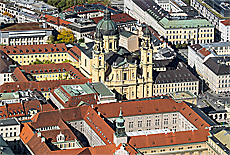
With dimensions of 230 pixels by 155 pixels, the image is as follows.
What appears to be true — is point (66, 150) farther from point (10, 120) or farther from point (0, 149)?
point (10, 120)

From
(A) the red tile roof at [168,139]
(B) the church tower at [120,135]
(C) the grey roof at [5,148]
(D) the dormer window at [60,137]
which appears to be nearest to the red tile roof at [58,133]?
(D) the dormer window at [60,137]

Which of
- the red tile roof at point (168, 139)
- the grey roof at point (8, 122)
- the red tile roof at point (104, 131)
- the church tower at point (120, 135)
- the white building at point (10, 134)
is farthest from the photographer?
the grey roof at point (8, 122)

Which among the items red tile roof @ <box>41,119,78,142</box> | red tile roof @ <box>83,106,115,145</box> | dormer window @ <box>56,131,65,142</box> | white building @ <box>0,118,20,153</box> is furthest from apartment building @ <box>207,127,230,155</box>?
white building @ <box>0,118,20,153</box>

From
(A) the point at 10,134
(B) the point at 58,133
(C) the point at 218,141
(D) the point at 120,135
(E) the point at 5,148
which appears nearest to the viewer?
(D) the point at 120,135

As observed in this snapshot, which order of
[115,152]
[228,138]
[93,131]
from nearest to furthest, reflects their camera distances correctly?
[115,152], [228,138], [93,131]

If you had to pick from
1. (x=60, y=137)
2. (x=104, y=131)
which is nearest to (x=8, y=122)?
(x=60, y=137)

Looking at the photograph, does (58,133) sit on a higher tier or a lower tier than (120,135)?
lower

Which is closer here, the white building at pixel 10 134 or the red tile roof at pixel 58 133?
the red tile roof at pixel 58 133

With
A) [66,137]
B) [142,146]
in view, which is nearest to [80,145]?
[66,137]

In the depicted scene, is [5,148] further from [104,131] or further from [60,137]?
[104,131]

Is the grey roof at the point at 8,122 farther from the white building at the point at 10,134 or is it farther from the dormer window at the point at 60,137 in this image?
the dormer window at the point at 60,137

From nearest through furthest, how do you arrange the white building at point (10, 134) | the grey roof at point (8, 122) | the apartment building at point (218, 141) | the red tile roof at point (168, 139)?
1. the apartment building at point (218, 141)
2. the red tile roof at point (168, 139)
3. the white building at point (10, 134)
4. the grey roof at point (8, 122)
